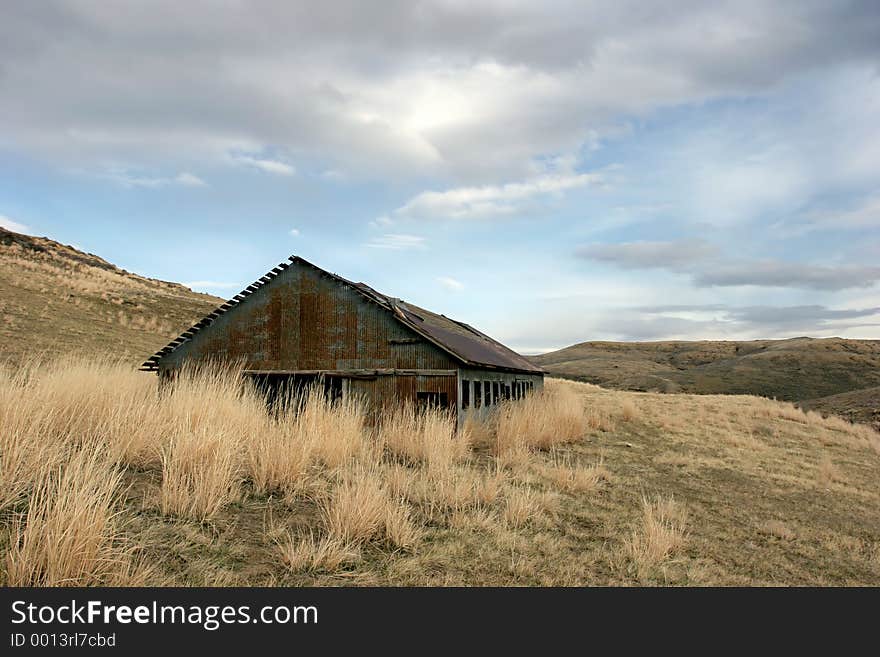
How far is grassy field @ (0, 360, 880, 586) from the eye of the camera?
4816mm

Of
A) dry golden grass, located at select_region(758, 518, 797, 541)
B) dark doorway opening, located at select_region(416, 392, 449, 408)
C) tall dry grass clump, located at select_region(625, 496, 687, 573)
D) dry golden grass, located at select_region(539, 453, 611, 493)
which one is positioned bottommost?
dry golden grass, located at select_region(758, 518, 797, 541)

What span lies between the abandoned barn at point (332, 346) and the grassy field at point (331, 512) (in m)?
4.54

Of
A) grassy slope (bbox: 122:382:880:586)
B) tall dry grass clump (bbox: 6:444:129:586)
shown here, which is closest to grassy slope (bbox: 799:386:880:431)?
grassy slope (bbox: 122:382:880:586)

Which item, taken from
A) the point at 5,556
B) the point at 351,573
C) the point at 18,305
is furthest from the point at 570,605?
the point at 18,305

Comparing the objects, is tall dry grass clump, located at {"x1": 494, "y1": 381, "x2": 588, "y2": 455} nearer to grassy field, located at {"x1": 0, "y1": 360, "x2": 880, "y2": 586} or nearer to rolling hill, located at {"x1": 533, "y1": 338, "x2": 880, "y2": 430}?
grassy field, located at {"x1": 0, "y1": 360, "x2": 880, "y2": 586}

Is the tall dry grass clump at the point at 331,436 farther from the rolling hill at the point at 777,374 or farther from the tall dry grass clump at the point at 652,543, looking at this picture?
the rolling hill at the point at 777,374

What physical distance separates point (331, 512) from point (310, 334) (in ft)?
41.8

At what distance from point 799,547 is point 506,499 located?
495cm

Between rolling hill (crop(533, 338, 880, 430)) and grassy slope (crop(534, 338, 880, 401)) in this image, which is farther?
grassy slope (crop(534, 338, 880, 401))

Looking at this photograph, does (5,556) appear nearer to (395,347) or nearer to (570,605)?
(570,605)

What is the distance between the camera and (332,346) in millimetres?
18312

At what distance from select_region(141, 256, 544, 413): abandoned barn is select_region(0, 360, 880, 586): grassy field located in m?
4.54

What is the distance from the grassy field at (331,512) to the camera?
4.82 m

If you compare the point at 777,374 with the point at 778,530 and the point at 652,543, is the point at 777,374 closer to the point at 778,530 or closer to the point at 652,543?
the point at 778,530
